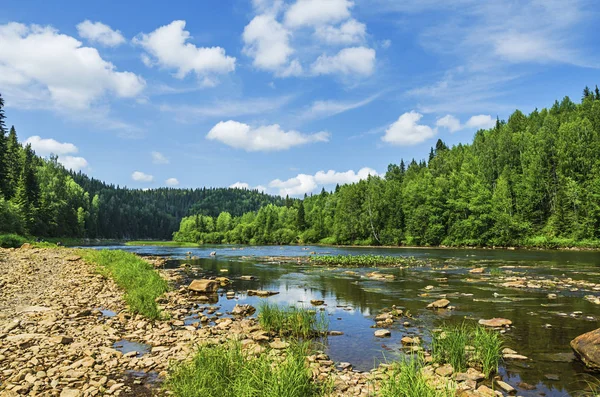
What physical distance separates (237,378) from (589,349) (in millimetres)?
10522

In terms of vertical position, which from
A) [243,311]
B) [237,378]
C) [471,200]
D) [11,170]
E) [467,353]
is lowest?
[243,311]

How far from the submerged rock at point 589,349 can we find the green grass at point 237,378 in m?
8.49

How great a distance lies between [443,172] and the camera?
129875mm

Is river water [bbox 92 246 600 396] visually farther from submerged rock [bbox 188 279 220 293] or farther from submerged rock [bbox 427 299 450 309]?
submerged rock [bbox 188 279 220 293]

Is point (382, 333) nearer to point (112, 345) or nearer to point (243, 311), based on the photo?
point (243, 311)

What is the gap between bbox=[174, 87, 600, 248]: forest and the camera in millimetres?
81812

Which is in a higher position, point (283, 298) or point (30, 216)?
point (30, 216)

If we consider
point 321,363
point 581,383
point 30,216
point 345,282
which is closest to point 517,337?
point 581,383

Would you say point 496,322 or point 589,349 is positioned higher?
point 589,349

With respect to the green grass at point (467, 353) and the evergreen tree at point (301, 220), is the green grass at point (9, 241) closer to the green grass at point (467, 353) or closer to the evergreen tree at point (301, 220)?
the green grass at point (467, 353)

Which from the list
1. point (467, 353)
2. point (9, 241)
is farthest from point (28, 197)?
point (467, 353)

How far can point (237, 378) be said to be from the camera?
820cm

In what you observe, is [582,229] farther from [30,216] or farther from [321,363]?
[30,216]

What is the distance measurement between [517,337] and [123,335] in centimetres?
1521
